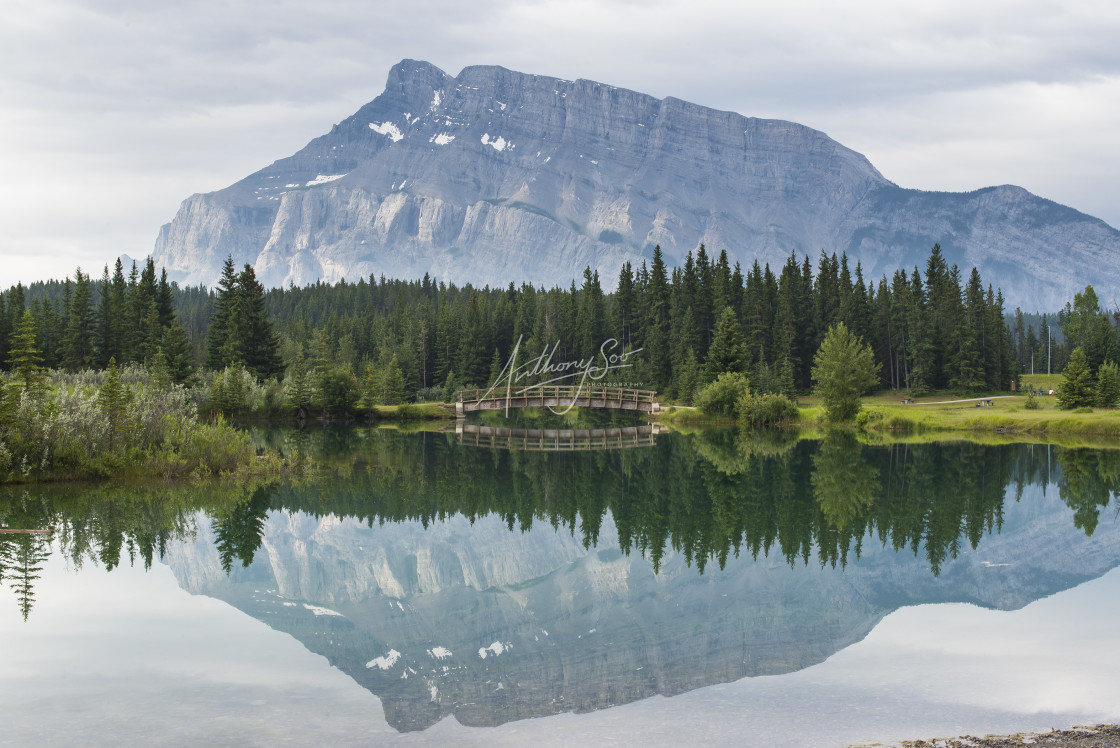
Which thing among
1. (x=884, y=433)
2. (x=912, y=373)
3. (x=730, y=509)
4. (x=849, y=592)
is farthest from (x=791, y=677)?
(x=912, y=373)

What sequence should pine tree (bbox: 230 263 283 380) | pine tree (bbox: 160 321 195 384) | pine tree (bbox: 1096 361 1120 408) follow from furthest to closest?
1. pine tree (bbox: 230 263 283 380)
2. pine tree (bbox: 160 321 195 384)
3. pine tree (bbox: 1096 361 1120 408)

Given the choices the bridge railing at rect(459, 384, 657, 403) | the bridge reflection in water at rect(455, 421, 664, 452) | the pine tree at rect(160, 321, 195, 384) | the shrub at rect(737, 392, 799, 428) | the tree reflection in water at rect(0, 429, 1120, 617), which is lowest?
the bridge reflection in water at rect(455, 421, 664, 452)

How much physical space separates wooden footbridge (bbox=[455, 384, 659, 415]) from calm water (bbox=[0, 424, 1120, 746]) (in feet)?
137

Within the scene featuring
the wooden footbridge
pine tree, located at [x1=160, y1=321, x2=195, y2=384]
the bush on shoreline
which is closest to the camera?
the bush on shoreline

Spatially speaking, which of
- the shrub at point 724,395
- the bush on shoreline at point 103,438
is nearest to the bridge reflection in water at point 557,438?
the shrub at point 724,395

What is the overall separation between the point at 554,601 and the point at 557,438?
143 feet

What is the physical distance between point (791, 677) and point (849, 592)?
5.73 metres

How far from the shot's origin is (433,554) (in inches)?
899

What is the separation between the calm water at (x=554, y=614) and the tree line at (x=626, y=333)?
150ft

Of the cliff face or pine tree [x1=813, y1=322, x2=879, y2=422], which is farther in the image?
pine tree [x1=813, y1=322, x2=879, y2=422]

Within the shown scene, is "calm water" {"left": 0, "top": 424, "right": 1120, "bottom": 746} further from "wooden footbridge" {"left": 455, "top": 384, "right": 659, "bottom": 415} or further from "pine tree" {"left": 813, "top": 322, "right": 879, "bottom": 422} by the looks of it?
"wooden footbridge" {"left": 455, "top": 384, "right": 659, "bottom": 415}

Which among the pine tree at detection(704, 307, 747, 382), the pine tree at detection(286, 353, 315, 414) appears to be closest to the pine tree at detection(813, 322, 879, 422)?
the pine tree at detection(704, 307, 747, 382)

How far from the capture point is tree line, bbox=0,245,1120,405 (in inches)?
3130

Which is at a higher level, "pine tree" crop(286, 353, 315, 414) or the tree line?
the tree line
